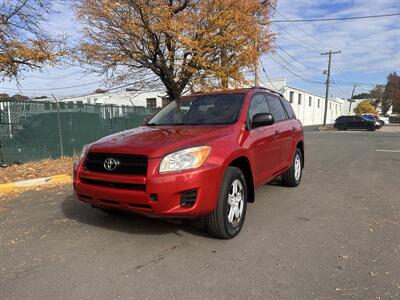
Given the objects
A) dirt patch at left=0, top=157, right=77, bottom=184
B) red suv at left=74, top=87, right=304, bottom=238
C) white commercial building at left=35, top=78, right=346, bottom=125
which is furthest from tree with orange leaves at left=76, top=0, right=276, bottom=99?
white commercial building at left=35, top=78, right=346, bottom=125

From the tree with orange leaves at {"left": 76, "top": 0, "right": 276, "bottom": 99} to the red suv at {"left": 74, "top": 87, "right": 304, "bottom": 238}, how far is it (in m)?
6.24

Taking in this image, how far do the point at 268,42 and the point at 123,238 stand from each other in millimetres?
11374

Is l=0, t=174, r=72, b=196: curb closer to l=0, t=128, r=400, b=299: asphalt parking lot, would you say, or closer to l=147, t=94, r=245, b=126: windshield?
l=0, t=128, r=400, b=299: asphalt parking lot

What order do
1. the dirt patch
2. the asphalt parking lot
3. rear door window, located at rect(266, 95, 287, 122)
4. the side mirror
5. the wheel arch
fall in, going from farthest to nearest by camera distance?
1. the dirt patch
2. rear door window, located at rect(266, 95, 287, 122)
3. the side mirror
4. the wheel arch
5. the asphalt parking lot

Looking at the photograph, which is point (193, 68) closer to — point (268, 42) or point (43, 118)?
point (268, 42)

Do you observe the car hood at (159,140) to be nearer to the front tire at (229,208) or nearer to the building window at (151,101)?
the front tire at (229,208)

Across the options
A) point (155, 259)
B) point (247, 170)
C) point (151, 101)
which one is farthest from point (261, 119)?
point (151, 101)

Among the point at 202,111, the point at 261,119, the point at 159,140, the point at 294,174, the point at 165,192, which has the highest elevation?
the point at 202,111

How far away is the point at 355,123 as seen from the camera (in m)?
39.2

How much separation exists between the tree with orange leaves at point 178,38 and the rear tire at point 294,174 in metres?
5.57

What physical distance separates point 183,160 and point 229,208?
2.93 ft

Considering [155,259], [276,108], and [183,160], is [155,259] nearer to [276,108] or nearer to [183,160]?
[183,160]

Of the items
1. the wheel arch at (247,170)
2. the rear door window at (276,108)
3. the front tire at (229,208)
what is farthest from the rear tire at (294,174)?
the front tire at (229,208)

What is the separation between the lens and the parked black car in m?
38.2
